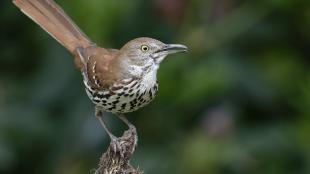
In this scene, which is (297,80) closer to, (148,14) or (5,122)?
(148,14)

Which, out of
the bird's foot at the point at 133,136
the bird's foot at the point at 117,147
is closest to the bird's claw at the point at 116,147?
the bird's foot at the point at 117,147

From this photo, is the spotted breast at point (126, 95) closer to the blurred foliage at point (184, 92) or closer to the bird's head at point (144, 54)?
the bird's head at point (144, 54)

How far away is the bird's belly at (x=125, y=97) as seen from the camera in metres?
10.2

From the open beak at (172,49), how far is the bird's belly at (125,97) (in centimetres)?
22

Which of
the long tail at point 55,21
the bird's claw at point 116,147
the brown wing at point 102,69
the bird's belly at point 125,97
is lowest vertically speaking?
the bird's claw at point 116,147

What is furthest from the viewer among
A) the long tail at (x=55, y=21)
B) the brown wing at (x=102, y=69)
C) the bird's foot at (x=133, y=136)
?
the long tail at (x=55, y=21)

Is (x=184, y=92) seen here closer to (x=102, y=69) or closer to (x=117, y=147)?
(x=102, y=69)

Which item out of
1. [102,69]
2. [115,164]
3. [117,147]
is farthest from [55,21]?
[115,164]

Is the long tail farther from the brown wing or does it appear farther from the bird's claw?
the bird's claw

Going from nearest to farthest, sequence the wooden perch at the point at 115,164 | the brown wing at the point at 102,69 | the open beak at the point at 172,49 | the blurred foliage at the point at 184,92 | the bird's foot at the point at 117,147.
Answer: the wooden perch at the point at 115,164, the bird's foot at the point at 117,147, the open beak at the point at 172,49, the brown wing at the point at 102,69, the blurred foliage at the point at 184,92

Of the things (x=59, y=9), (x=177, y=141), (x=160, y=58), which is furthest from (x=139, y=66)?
(x=177, y=141)

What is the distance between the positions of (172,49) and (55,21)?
3.42 feet

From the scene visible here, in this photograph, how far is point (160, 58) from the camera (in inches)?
409

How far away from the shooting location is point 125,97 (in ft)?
33.7
